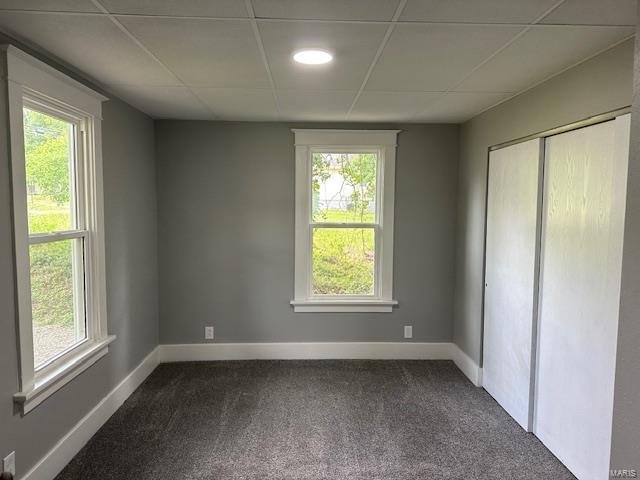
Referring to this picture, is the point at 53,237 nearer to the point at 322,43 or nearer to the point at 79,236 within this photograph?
the point at 79,236

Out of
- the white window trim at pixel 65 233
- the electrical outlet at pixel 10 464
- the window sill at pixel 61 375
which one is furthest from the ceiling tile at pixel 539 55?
the electrical outlet at pixel 10 464

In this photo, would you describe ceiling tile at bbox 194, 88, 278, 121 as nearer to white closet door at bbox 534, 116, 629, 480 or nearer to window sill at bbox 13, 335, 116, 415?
window sill at bbox 13, 335, 116, 415

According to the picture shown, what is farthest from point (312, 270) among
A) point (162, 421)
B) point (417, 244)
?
point (162, 421)

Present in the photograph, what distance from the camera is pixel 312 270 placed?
4.11m

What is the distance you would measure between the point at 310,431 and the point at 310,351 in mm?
1339

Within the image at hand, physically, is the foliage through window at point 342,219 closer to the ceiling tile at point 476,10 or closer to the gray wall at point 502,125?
the gray wall at point 502,125

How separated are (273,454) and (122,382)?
1.37 metres

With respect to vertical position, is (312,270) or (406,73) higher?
(406,73)

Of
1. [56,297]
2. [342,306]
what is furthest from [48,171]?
[342,306]

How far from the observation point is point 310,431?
9.21ft

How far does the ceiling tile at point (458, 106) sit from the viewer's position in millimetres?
2955

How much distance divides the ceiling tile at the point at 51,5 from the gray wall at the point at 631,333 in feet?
6.30

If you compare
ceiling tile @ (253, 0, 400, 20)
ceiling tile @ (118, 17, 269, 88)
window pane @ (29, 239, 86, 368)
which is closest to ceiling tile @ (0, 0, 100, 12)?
ceiling tile @ (118, 17, 269, 88)

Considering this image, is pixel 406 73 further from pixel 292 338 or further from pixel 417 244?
pixel 292 338
